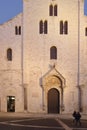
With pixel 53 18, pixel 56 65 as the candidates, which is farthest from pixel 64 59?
pixel 53 18

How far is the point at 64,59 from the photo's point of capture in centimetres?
4809

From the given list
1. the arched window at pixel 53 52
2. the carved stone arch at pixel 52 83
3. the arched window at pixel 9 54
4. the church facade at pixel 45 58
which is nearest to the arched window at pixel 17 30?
the church facade at pixel 45 58

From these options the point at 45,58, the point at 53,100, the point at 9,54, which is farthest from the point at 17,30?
the point at 53,100

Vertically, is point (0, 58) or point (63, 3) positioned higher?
point (63, 3)

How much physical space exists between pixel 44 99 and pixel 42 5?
9.90 m

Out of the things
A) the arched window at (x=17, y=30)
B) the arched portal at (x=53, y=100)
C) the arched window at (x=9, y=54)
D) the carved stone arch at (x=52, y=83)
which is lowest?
the arched portal at (x=53, y=100)

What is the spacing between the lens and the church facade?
157 ft

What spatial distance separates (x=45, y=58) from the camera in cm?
4809

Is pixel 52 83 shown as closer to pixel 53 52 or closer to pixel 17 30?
pixel 53 52

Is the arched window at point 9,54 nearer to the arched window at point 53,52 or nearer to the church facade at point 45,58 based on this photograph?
the church facade at point 45,58

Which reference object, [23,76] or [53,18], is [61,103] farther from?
[53,18]

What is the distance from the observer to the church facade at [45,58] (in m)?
47.8

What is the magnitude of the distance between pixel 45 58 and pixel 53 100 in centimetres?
451

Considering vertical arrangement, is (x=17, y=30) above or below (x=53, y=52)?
above
